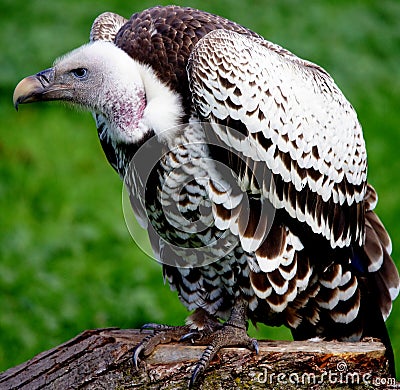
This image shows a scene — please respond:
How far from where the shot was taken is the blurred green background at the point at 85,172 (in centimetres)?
784

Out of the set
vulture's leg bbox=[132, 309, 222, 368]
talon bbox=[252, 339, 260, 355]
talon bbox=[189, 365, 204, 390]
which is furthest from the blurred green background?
talon bbox=[189, 365, 204, 390]

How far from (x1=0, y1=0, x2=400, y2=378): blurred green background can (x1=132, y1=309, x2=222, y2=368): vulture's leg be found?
1.86 m

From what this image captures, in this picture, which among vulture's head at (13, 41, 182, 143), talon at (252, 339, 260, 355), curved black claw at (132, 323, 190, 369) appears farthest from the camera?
vulture's head at (13, 41, 182, 143)

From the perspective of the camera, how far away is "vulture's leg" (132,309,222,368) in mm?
5199

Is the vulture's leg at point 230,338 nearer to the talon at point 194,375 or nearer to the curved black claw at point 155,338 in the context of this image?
→ the talon at point 194,375

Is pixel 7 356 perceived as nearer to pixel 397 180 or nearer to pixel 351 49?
pixel 397 180

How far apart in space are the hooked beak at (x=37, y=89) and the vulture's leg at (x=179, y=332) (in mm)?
1638

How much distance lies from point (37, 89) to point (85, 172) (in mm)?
4614

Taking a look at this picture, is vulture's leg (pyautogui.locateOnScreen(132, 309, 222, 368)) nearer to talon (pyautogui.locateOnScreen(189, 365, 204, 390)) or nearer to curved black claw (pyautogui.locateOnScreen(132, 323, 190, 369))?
curved black claw (pyautogui.locateOnScreen(132, 323, 190, 369))

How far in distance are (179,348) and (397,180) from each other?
17.4 feet

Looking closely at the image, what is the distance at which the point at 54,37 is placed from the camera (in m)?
12.0

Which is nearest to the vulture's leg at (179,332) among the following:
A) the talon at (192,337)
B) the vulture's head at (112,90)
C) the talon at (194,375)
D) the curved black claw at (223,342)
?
the talon at (192,337)

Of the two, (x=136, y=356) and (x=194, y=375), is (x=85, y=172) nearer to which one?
(x=136, y=356)

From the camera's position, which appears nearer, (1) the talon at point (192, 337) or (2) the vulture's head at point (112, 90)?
(2) the vulture's head at point (112, 90)
